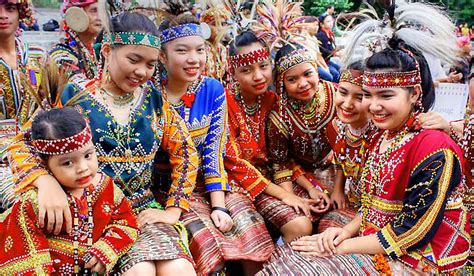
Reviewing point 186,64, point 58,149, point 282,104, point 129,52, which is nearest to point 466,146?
point 282,104

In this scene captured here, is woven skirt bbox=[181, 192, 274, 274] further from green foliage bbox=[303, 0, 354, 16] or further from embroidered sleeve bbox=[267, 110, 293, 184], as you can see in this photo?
green foliage bbox=[303, 0, 354, 16]

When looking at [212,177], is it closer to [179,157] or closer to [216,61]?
[179,157]

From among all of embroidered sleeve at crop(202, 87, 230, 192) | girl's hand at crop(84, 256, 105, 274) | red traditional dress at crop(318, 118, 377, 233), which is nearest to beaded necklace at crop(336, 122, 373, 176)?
red traditional dress at crop(318, 118, 377, 233)

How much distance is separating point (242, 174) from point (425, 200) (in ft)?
4.32

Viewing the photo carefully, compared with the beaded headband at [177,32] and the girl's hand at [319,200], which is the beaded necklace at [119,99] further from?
the girl's hand at [319,200]

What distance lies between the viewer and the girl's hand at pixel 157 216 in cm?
272

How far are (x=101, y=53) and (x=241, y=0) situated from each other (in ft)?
4.10

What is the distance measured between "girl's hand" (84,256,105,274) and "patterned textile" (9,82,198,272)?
0.22 meters

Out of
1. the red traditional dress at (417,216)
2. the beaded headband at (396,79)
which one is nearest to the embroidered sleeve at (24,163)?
the red traditional dress at (417,216)

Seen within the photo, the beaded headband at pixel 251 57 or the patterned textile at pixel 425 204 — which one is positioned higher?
the beaded headband at pixel 251 57

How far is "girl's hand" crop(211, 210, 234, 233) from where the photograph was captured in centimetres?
302

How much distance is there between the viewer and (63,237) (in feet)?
7.65

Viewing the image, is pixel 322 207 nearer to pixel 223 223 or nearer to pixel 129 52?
pixel 223 223

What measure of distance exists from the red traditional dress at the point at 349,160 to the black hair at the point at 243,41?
30.3 inches
